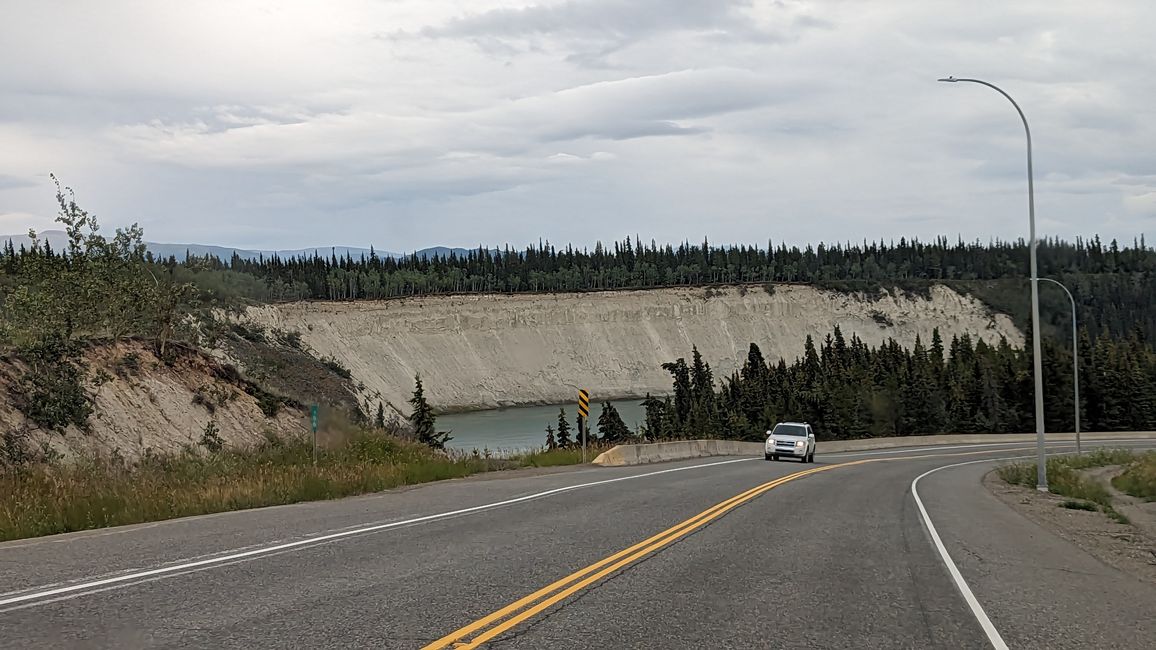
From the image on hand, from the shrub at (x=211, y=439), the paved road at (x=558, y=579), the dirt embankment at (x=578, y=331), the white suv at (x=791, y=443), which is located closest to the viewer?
the paved road at (x=558, y=579)

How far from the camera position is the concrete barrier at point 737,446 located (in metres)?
33.1

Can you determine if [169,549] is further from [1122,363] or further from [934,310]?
[934,310]

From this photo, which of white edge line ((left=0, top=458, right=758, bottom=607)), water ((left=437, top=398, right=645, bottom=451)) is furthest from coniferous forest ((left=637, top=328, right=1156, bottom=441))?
white edge line ((left=0, top=458, right=758, bottom=607))

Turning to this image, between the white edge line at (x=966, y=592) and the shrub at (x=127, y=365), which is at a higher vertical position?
the shrub at (x=127, y=365)

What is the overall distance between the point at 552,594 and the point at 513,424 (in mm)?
94597

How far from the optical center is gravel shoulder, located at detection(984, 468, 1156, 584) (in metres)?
13.3

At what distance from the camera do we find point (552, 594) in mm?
8688

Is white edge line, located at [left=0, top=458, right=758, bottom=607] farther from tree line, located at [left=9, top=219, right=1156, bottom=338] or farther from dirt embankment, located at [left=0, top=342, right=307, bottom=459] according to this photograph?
tree line, located at [left=9, top=219, right=1156, bottom=338]

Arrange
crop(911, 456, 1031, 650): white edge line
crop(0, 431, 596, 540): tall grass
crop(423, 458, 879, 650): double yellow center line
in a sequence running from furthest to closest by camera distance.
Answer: crop(0, 431, 596, 540): tall grass < crop(911, 456, 1031, 650): white edge line < crop(423, 458, 879, 650): double yellow center line

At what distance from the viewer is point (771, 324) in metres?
147

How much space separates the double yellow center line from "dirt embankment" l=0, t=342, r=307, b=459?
13185 mm

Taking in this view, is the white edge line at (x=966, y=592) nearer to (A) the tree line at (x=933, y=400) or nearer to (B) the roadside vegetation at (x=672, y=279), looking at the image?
(A) the tree line at (x=933, y=400)

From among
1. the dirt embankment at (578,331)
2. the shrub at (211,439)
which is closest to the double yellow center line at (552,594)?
the shrub at (211,439)

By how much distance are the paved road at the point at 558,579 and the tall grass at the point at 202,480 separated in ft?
2.78
